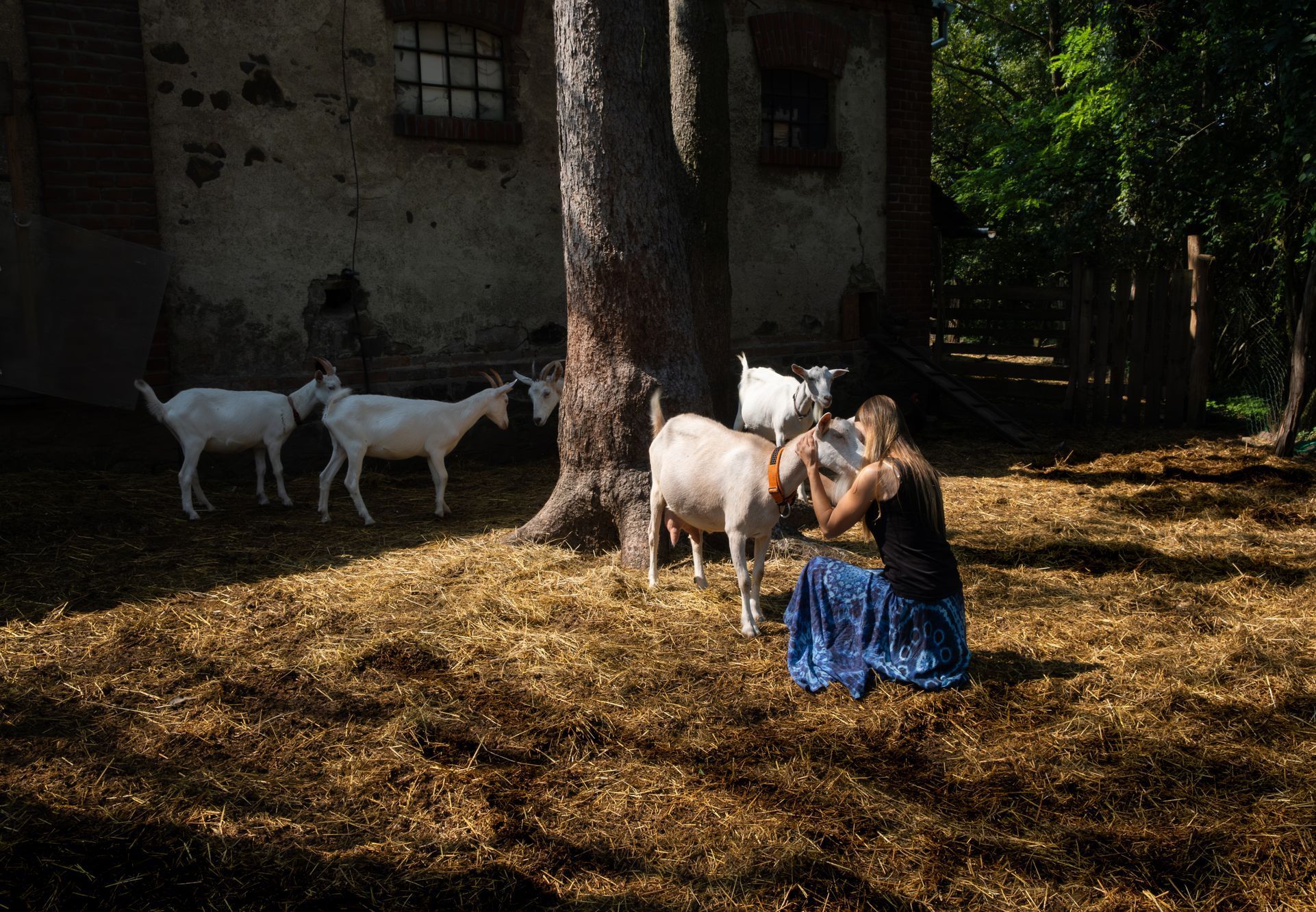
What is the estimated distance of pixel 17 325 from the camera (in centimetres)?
736

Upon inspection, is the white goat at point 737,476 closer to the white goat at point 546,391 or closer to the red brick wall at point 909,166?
the white goat at point 546,391

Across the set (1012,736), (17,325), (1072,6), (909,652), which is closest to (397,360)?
(17,325)

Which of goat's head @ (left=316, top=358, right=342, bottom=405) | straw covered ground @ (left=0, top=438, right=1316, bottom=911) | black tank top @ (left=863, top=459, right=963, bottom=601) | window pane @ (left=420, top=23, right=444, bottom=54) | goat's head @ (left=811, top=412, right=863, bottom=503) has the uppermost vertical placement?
window pane @ (left=420, top=23, right=444, bottom=54)

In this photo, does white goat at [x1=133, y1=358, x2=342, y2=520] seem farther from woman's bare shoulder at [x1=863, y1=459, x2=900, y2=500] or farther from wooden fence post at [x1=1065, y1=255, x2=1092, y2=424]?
wooden fence post at [x1=1065, y1=255, x2=1092, y2=424]

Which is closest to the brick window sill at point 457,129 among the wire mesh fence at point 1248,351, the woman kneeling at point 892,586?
the woman kneeling at point 892,586

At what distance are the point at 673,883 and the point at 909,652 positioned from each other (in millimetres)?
1825

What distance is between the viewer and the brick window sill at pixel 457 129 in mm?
9086

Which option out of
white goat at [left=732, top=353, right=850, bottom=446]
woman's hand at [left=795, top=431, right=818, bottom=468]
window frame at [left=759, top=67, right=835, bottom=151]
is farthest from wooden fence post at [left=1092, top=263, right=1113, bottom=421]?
woman's hand at [left=795, top=431, right=818, bottom=468]

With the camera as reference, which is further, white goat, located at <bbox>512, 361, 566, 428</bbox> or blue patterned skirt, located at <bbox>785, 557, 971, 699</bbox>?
white goat, located at <bbox>512, 361, 566, 428</bbox>

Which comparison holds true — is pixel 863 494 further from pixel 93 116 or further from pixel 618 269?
pixel 93 116

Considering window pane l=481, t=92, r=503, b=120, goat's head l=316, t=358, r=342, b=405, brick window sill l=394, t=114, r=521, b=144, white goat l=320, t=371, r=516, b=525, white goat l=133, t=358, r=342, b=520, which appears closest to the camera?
white goat l=133, t=358, r=342, b=520

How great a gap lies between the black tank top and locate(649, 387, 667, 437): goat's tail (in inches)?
76.1

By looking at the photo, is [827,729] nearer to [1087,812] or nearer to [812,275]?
[1087,812]

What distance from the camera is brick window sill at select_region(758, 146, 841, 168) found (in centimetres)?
1126
